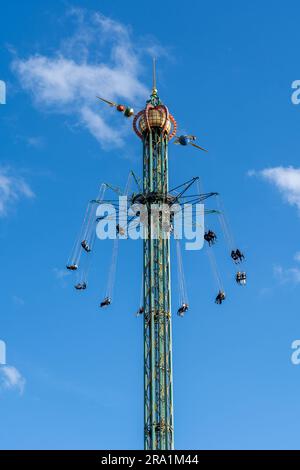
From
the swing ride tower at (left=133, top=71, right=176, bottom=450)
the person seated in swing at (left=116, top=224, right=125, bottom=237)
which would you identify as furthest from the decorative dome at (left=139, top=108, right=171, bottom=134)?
the person seated in swing at (left=116, top=224, right=125, bottom=237)

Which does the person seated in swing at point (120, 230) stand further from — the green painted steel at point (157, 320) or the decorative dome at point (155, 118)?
the decorative dome at point (155, 118)

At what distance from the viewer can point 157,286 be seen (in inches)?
3282

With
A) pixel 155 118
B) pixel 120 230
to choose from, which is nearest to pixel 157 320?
pixel 120 230

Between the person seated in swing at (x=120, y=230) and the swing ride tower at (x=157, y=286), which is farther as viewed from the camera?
the person seated in swing at (x=120, y=230)

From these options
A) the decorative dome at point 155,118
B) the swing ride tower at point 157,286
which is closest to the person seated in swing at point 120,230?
the swing ride tower at point 157,286

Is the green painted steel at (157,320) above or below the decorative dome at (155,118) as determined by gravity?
below

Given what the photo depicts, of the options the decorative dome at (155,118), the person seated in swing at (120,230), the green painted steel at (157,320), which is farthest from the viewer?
the decorative dome at (155,118)

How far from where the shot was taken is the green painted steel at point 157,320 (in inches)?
3091

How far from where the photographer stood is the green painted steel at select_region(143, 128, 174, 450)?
258 feet
